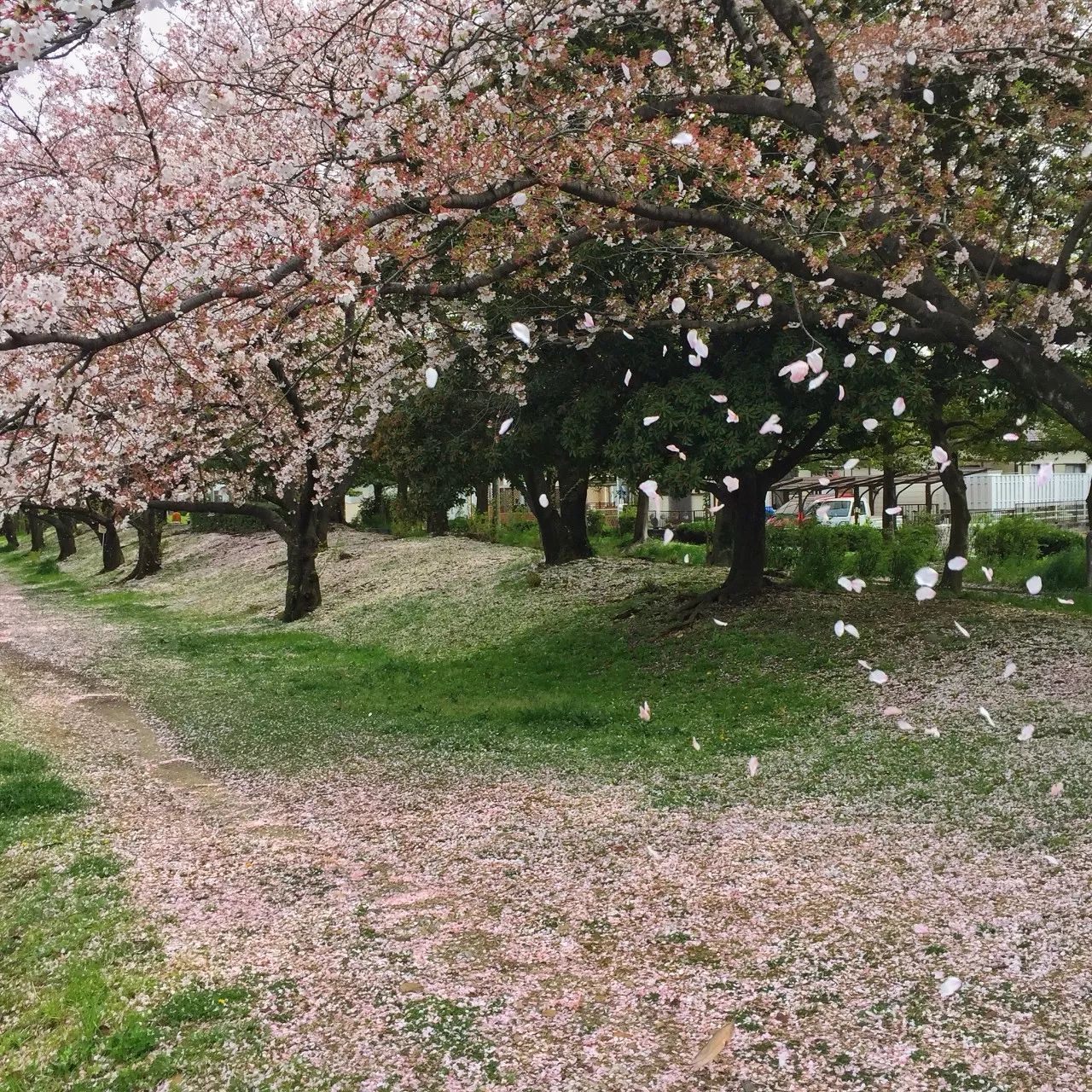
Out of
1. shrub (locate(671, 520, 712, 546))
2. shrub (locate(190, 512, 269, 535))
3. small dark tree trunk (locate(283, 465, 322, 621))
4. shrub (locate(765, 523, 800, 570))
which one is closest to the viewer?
shrub (locate(765, 523, 800, 570))

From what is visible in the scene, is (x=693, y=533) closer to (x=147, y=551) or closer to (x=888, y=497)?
(x=888, y=497)

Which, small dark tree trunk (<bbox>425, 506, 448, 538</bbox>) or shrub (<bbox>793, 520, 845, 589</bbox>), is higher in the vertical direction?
small dark tree trunk (<bbox>425, 506, 448, 538</bbox>)

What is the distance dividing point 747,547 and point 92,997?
13450 mm

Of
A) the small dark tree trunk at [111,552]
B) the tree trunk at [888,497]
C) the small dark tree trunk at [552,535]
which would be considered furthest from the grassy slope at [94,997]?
the small dark tree trunk at [111,552]

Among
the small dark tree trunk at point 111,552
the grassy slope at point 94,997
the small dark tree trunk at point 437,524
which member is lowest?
the grassy slope at point 94,997

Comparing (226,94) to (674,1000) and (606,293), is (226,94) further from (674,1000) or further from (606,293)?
(674,1000)

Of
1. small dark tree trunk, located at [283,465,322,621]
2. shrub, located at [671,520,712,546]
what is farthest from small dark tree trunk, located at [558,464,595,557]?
shrub, located at [671,520,712,546]

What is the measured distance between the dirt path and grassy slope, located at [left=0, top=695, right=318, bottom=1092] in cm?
23

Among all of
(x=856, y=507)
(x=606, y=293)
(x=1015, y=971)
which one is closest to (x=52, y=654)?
(x=606, y=293)

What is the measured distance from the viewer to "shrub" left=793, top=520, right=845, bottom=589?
60.4 ft

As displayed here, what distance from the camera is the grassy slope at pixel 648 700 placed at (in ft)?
28.5

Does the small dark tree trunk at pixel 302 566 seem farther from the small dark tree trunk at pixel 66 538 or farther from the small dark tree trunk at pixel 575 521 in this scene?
the small dark tree trunk at pixel 66 538

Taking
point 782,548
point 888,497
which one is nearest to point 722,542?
point 782,548

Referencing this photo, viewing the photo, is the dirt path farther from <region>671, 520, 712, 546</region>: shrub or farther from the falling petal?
<region>671, 520, 712, 546</region>: shrub
